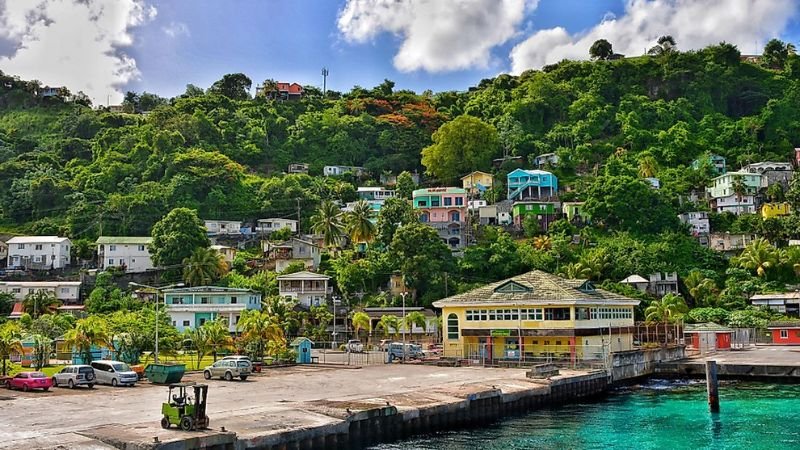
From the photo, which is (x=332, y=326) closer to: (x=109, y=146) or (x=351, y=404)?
(x=351, y=404)

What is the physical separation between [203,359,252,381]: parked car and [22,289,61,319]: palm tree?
133 ft

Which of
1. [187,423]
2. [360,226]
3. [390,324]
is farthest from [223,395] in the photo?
[360,226]

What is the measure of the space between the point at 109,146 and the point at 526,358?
9402 centimetres

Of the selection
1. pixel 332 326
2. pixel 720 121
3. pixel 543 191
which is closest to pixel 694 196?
pixel 543 191

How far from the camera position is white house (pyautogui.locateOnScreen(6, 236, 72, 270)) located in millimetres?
92125

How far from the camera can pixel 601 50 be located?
6147 inches

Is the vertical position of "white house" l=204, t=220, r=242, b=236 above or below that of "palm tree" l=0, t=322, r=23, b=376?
above

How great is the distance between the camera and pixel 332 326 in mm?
77250

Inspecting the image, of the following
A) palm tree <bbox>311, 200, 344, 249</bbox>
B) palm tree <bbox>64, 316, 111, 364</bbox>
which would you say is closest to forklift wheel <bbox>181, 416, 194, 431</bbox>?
palm tree <bbox>64, 316, 111, 364</bbox>

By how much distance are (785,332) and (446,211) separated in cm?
4338

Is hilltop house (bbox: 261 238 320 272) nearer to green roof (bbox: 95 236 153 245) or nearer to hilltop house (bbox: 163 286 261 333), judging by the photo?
hilltop house (bbox: 163 286 261 333)

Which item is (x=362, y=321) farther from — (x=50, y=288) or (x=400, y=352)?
(x=50, y=288)

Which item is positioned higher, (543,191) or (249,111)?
(249,111)

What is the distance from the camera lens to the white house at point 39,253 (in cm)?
9212
